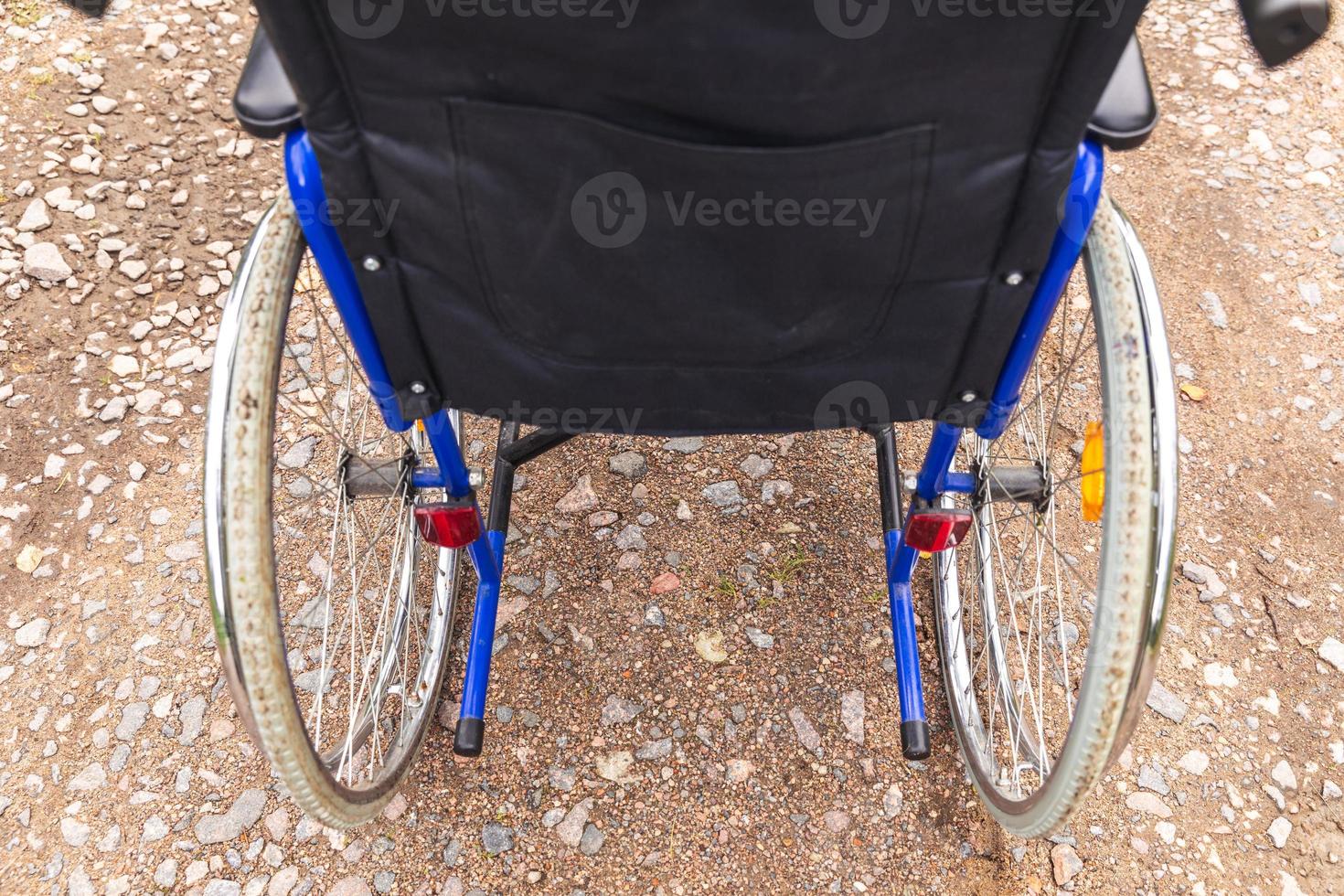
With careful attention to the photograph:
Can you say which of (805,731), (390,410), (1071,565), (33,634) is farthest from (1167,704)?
(33,634)

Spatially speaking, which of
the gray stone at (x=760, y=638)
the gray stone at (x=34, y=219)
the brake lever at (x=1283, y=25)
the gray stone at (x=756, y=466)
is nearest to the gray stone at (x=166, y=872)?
the gray stone at (x=760, y=638)

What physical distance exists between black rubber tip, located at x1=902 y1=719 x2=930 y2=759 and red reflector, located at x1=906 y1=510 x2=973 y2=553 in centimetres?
36

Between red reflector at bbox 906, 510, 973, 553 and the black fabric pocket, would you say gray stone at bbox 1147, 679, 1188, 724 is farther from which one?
the black fabric pocket

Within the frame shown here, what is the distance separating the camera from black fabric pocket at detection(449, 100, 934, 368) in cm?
93

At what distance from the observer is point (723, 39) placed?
32.0 inches

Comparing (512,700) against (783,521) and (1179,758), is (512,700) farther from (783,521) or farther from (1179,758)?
(1179,758)

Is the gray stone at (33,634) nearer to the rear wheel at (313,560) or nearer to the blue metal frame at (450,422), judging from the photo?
the rear wheel at (313,560)

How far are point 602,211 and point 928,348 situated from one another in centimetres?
44

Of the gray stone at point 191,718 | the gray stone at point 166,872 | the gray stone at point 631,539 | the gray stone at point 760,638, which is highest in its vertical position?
the gray stone at point 760,638

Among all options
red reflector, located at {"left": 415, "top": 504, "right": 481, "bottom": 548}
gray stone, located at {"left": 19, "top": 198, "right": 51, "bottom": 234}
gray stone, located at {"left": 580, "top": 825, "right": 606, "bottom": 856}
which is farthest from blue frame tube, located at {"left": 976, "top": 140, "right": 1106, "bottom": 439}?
gray stone, located at {"left": 19, "top": 198, "right": 51, "bottom": 234}

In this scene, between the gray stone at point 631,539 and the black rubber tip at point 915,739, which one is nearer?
the black rubber tip at point 915,739

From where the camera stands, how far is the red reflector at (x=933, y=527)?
4.92ft

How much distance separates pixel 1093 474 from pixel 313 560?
5.14 feet

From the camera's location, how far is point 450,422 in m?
1.42
